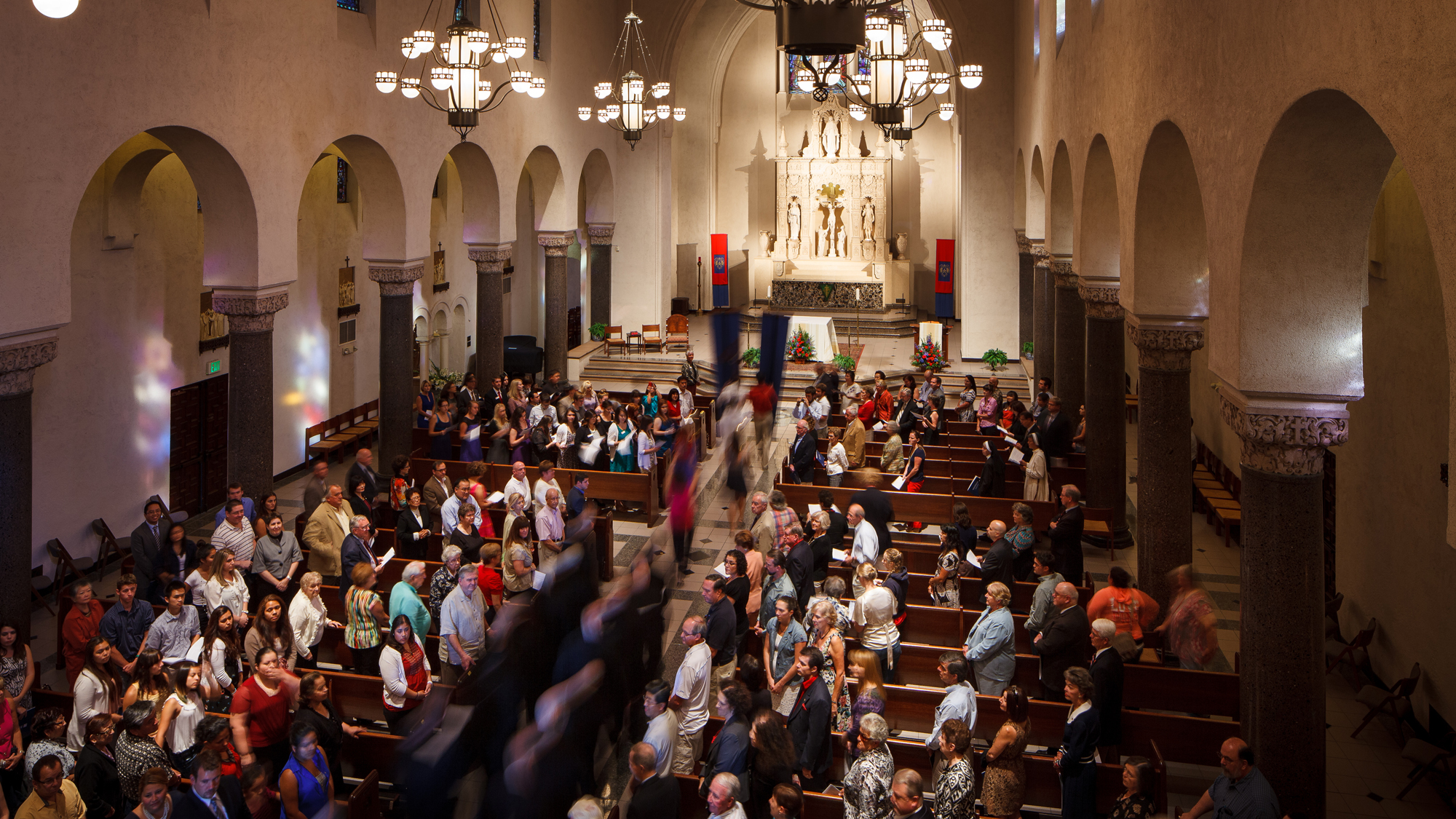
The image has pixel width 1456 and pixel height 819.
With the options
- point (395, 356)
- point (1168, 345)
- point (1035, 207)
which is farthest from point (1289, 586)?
point (1035, 207)

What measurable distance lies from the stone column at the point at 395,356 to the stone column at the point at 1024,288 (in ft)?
41.2

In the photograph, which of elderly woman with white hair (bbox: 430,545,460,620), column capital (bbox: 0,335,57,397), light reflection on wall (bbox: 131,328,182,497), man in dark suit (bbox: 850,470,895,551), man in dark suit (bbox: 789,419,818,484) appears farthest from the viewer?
light reflection on wall (bbox: 131,328,182,497)

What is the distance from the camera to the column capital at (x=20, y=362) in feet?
32.6

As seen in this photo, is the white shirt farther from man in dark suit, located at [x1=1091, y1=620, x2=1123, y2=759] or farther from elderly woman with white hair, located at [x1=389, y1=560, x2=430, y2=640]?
man in dark suit, located at [x1=1091, y1=620, x2=1123, y2=759]

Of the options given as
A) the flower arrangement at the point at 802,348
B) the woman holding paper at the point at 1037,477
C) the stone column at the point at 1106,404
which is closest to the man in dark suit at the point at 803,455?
the woman holding paper at the point at 1037,477

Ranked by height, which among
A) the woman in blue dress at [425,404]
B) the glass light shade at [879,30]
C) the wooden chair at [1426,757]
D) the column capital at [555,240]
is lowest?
the wooden chair at [1426,757]

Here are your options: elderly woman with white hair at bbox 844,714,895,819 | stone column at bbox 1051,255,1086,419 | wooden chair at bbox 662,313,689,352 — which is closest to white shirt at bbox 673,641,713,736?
elderly woman with white hair at bbox 844,714,895,819

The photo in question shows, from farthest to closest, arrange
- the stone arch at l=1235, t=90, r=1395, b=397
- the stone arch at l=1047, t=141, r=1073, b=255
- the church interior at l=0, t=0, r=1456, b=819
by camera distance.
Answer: the stone arch at l=1047, t=141, r=1073, b=255 < the church interior at l=0, t=0, r=1456, b=819 < the stone arch at l=1235, t=90, r=1395, b=397

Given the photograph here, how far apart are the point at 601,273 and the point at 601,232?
916 mm

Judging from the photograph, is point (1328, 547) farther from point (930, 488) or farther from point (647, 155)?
point (647, 155)

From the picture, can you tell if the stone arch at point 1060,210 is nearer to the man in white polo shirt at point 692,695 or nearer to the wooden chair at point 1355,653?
the wooden chair at point 1355,653

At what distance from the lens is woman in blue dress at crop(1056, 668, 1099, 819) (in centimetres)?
718

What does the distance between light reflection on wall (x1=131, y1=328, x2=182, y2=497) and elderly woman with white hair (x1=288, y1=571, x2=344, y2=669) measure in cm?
732

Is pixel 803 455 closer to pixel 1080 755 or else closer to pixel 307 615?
pixel 307 615
